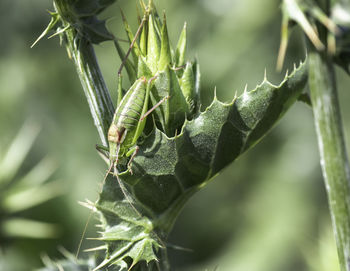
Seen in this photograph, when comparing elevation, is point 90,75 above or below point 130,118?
above

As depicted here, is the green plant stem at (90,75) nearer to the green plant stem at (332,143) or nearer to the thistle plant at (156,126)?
the thistle plant at (156,126)

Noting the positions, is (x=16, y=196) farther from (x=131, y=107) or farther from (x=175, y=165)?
(x=175, y=165)

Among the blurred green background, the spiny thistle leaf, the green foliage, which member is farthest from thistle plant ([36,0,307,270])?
the blurred green background

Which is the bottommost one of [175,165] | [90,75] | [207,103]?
[207,103]

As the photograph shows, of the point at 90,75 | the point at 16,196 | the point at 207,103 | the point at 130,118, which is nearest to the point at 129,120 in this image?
the point at 130,118

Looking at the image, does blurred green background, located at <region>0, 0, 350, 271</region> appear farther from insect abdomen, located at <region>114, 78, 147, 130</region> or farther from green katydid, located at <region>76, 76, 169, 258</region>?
insect abdomen, located at <region>114, 78, 147, 130</region>

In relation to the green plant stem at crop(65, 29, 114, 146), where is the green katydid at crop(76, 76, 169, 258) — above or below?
below
